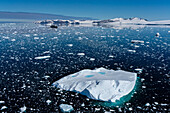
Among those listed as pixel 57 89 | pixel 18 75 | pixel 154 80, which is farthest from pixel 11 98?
pixel 154 80

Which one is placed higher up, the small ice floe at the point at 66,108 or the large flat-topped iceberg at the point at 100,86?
the large flat-topped iceberg at the point at 100,86

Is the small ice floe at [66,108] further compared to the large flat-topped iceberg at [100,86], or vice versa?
the large flat-topped iceberg at [100,86]

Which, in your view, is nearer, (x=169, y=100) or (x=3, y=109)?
(x=3, y=109)

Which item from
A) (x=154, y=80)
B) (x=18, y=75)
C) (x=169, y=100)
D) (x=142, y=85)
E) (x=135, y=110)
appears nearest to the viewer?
(x=135, y=110)

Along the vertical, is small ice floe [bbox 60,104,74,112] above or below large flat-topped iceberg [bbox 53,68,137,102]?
below

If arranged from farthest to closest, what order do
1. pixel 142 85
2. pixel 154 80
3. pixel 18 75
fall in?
pixel 18 75
pixel 154 80
pixel 142 85

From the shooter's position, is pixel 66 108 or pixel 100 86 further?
pixel 100 86

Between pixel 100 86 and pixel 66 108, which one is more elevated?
pixel 100 86

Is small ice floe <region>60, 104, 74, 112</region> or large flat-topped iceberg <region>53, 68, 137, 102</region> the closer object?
small ice floe <region>60, 104, 74, 112</region>

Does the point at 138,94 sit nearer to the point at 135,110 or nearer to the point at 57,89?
the point at 135,110

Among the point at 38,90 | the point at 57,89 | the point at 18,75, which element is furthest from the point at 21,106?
the point at 18,75
